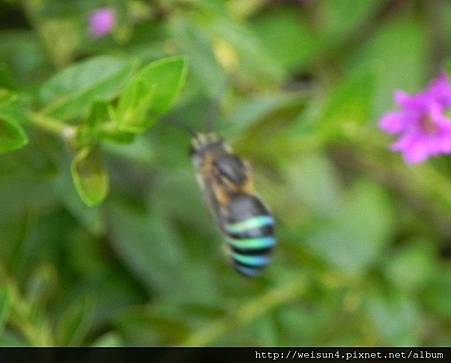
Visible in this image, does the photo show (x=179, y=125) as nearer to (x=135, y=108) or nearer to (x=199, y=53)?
(x=199, y=53)

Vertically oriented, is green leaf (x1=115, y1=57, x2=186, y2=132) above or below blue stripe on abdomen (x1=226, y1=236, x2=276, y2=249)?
above

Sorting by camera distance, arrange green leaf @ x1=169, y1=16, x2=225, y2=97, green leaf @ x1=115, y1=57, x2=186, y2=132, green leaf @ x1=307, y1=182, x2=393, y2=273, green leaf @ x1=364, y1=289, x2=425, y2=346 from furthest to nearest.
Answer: green leaf @ x1=307, y1=182, x2=393, y2=273 → green leaf @ x1=364, y1=289, x2=425, y2=346 → green leaf @ x1=169, y1=16, x2=225, y2=97 → green leaf @ x1=115, y1=57, x2=186, y2=132

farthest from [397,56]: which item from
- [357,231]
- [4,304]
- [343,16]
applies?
[4,304]

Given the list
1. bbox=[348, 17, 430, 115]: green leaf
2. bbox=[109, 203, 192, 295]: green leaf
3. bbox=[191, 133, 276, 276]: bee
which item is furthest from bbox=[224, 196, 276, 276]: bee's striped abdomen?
bbox=[348, 17, 430, 115]: green leaf

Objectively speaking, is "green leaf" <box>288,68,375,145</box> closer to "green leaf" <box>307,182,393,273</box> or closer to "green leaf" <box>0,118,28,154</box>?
"green leaf" <box>307,182,393,273</box>

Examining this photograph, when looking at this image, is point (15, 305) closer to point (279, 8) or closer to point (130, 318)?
point (130, 318)

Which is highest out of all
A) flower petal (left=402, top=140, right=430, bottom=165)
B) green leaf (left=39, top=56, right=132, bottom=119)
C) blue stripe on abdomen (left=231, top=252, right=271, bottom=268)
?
green leaf (left=39, top=56, right=132, bottom=119)

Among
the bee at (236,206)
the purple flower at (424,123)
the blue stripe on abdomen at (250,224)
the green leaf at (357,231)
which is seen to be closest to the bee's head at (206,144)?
the bee at (236,206)
